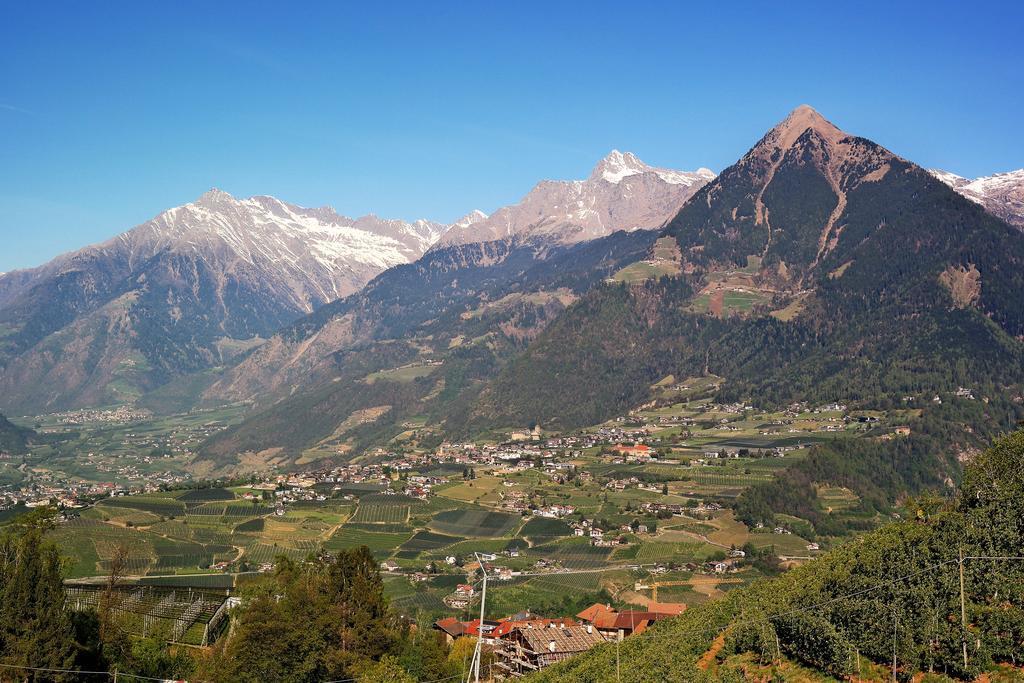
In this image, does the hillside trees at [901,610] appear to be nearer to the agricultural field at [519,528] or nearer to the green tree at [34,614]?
the green tree at [34,614]

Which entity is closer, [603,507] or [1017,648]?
[1017,648]

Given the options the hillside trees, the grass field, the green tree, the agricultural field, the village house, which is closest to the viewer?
the hillside trees

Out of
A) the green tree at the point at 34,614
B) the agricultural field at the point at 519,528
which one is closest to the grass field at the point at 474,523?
the agricultural field at the point at 519,528

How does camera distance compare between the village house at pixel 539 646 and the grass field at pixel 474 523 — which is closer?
the village house at pixel 539 646

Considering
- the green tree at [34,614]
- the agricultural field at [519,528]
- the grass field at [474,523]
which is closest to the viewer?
the green tree at [34,614]

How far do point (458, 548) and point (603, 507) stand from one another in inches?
1032

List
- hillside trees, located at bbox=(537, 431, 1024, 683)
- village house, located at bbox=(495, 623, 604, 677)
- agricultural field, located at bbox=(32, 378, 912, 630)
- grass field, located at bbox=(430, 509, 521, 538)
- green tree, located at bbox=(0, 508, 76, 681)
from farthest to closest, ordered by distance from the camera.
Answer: grass field, located at bbox=(430, 509, 521, 538) → agricultural field, located at bbox=(32, 378, 912, 630) → village house, located at bbox=(495, 623, 604, 677) → green tree, located at bbox=(0, 508, 76, 681) → hillside trees, located at bbox=(537, 431, 1024, 683)

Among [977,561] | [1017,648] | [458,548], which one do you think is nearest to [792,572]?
[977,561]

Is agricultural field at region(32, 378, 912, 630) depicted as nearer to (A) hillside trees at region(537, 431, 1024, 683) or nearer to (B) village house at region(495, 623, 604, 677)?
(B) village house at region(495, 623, 604, 677)

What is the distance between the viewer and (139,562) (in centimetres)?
10956

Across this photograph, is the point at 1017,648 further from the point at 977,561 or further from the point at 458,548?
the point at 458,548

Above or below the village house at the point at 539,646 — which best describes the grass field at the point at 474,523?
above

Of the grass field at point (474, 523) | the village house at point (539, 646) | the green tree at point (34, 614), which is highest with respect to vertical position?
the green tree at point (34, 614)

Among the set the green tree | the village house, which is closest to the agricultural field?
the village house
